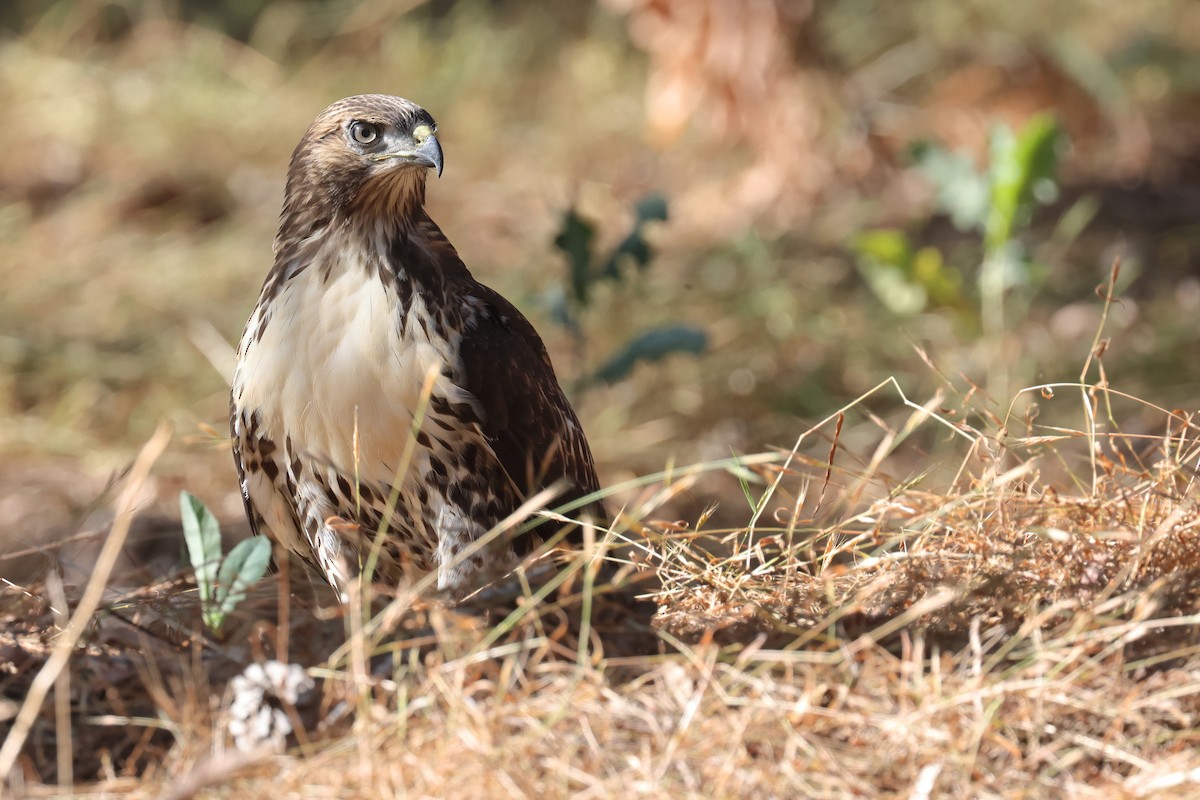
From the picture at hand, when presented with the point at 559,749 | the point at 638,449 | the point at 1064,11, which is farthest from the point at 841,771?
the point at 1064,11

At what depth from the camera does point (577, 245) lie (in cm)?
475

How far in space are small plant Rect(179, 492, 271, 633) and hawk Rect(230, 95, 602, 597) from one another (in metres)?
0.29

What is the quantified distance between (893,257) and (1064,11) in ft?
12.6

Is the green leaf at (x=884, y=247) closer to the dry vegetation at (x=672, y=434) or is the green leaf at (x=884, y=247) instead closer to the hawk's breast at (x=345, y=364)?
the dry vegetation at (x=672, y=434)

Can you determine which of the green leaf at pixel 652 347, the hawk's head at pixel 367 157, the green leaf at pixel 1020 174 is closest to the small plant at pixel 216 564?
the hawk's head at pixel 367 157

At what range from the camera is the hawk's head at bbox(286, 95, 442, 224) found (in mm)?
3006

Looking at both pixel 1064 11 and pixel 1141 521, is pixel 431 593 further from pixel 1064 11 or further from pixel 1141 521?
pixel 1064 11

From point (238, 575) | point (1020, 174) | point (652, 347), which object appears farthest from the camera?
point (1020, 174)

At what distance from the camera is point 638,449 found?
5.58 m

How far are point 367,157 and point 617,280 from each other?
187 cm

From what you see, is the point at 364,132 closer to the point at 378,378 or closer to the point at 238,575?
the point at 378,378

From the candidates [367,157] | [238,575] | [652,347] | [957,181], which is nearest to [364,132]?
[367,157]

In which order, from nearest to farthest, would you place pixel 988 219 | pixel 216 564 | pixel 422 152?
pixel 216 564 < pixel 422 152 < pixel 988 219

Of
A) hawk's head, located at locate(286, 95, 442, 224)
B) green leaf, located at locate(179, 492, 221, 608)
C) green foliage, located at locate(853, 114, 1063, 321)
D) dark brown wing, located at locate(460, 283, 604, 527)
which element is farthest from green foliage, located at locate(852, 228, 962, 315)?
green leaf, located at locate(179, 492, 221, 608)
